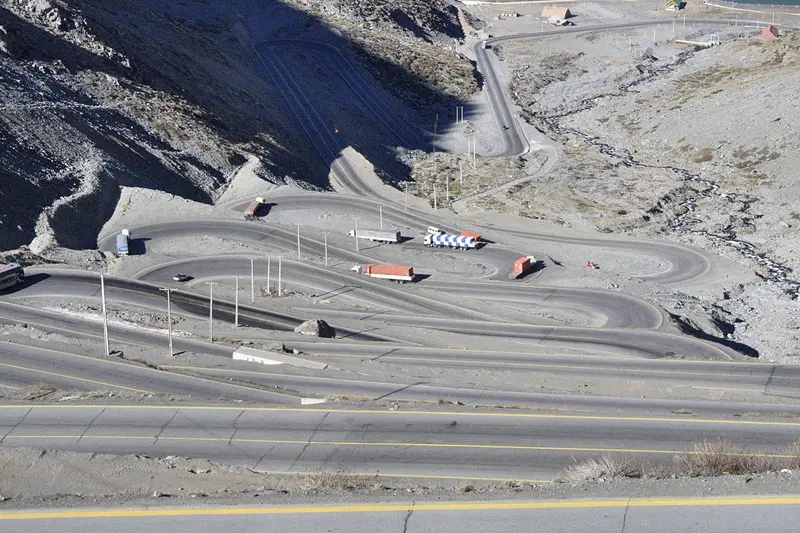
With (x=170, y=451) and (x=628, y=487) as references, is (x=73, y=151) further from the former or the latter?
(x=628, y=487)

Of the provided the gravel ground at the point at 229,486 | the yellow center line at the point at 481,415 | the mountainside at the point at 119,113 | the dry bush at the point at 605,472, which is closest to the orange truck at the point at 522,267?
the mountainside at the point at 119,113

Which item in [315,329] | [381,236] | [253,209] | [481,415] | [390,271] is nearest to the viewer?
[481,415]

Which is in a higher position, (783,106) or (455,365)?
(783,106)

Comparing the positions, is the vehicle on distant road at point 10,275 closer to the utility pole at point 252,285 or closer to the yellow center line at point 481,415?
the utility pole at point 252,285

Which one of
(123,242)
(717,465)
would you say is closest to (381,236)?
(123,242)

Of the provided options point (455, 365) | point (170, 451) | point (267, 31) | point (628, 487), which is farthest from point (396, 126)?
point (628, 487)

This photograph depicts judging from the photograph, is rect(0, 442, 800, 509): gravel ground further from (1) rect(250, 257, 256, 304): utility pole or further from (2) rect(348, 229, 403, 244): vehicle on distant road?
(2) rect(348, 229, 403, 244): vehicle on distant road

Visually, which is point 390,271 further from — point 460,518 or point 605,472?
point 460,518

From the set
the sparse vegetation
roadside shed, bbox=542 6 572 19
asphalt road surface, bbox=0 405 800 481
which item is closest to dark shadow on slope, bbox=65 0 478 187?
roadside shed, bbox=542 6 572 19
